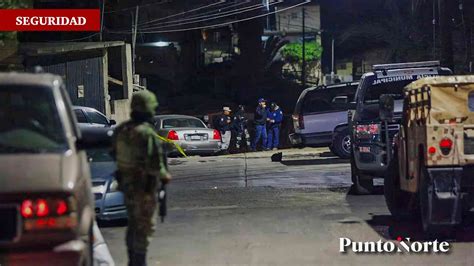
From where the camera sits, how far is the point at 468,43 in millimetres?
27922

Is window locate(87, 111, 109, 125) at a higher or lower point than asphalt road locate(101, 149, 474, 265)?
higher

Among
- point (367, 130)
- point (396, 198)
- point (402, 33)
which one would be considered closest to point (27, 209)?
point (396, 198)

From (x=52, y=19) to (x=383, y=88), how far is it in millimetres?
21612

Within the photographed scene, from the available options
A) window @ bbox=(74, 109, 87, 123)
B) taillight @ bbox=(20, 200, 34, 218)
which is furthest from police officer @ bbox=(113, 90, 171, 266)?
window @ bbox=(74, 109, 87, 123)

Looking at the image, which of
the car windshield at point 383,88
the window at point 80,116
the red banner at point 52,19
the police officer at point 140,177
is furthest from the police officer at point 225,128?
the police officer at point 140,177

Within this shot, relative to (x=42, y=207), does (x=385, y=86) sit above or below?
above

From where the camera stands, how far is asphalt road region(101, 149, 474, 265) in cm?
840

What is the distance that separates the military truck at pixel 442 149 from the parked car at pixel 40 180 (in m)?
4.32

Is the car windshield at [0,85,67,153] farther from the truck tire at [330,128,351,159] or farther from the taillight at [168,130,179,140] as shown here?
the taillight at [168,130,179,140]

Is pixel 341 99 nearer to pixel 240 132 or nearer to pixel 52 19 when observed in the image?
pixel 240 132

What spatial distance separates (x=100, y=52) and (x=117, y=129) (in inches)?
840

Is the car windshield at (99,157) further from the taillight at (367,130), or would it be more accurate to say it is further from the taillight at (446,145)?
the taillight at (446,145)

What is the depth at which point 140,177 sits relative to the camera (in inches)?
258

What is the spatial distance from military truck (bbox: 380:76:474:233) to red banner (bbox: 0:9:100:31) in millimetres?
18841
